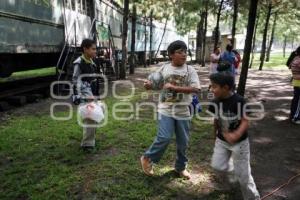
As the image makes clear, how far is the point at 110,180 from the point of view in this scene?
5137 millimetres

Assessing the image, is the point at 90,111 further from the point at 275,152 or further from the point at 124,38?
the point at 124,38

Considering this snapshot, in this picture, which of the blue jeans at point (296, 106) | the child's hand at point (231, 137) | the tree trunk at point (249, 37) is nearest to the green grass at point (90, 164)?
the child's hand at point (231, 137)

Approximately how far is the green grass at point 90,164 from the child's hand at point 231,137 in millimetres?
892

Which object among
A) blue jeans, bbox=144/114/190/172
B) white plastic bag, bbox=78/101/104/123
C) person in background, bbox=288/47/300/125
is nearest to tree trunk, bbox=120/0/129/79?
person in background, bbox=288/47/300/125

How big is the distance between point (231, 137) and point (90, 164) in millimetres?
2441

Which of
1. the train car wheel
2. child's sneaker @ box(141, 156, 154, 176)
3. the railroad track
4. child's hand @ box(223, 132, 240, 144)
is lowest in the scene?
the railroad track

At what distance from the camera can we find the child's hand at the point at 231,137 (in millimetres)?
4086

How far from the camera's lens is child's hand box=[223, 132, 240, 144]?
13.4 ft

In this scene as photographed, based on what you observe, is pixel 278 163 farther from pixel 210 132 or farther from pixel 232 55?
pixel 232 55

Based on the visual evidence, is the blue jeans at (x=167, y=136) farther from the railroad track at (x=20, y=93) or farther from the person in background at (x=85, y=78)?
the railroad track at (x=20, y=93)

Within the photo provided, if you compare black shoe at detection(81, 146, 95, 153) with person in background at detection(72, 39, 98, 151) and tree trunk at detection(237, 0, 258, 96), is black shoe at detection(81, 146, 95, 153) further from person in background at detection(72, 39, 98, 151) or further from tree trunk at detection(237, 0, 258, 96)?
tree trunk at detection(237, 0, 258, 96)

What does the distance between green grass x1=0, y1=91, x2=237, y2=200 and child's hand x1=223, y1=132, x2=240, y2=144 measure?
2.93 ft

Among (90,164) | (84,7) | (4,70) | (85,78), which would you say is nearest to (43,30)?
(4,70)

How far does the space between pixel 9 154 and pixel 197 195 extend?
3.21 m
